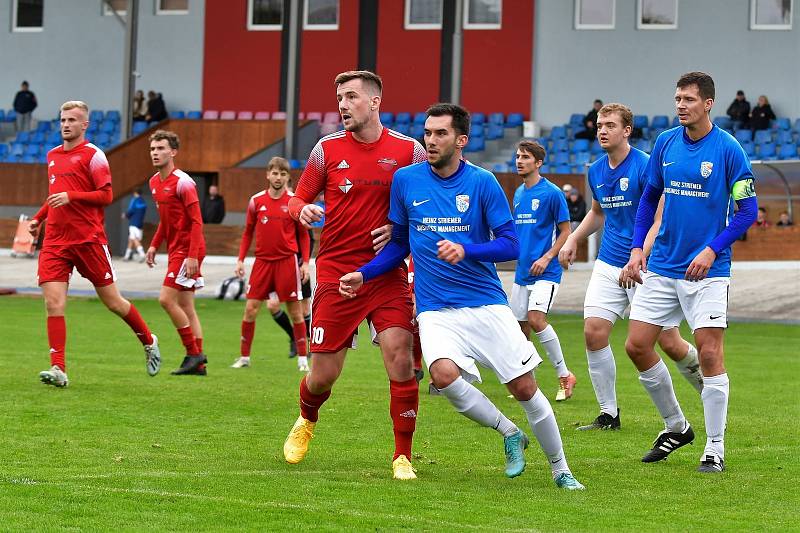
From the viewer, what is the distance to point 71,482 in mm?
6867

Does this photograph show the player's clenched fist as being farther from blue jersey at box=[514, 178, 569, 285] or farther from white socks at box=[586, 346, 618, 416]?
blue jersey at box=[514, 178, 569, 285]

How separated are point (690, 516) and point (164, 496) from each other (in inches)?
102

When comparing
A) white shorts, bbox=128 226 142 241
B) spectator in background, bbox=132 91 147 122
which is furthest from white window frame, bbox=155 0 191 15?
white shorts, bbox=128 226 142 241

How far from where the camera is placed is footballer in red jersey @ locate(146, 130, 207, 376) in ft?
40.7

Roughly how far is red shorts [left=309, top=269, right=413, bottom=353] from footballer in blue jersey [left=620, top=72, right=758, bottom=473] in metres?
1.45

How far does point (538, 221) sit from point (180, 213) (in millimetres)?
3499

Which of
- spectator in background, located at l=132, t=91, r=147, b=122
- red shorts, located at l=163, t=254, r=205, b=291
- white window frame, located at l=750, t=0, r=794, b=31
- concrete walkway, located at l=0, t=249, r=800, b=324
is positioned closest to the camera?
red shorts, located at l=163, t=254, r=205, b=291

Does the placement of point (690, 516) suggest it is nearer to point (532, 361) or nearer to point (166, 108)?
point (532, 361)

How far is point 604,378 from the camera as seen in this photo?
384 inches

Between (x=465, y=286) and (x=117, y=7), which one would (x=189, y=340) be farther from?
(x=117, y=7)

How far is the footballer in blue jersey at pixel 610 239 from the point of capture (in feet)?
31.1

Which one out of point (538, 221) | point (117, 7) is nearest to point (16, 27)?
point (117, 7)

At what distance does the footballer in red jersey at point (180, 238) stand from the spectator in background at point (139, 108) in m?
25.5

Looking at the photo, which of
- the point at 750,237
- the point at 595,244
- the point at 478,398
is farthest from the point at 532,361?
the point at 595,244
